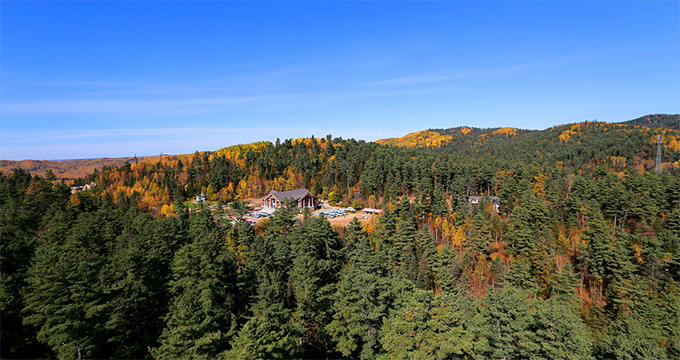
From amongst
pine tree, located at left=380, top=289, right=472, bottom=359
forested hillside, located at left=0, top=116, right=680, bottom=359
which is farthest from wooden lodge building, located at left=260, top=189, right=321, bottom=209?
pine tree, located at left=380, top=289, right=472, bottom=359

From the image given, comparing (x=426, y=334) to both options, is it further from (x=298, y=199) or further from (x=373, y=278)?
(x=298, y=199)

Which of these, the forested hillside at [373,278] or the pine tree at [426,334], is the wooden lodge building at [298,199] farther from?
the pine tree at [426,334]

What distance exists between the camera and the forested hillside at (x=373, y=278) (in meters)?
19.1

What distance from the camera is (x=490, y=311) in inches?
873

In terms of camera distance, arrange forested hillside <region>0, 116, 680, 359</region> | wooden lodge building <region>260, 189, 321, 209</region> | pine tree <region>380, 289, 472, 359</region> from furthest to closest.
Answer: wooden lodge building <region>260, 189, 321, 209</region> → forested hillside <region>0, 116, 680, 359</region> → pine tree <region>380, 289, 472, 359</region>

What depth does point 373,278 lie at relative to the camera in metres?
23.8

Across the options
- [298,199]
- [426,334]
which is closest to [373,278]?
[426,334]

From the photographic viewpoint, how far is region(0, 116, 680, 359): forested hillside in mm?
19062

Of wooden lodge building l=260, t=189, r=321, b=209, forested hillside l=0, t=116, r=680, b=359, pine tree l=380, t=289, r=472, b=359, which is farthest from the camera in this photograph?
wooden lodge building l=260, t=189, r=321, b=209

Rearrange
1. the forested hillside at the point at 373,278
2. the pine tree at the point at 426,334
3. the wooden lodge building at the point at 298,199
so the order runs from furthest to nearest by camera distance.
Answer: the wooden lodge building at the point at 298,199 < the forested hillside at the point at 373,278 < the pine tree at the point at 426,334

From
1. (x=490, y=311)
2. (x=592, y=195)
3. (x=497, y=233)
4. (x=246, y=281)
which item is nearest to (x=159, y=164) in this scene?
(x=246, y=281)

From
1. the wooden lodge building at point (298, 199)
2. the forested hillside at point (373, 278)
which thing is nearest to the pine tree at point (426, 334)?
the forested hillside at point (373, 278)

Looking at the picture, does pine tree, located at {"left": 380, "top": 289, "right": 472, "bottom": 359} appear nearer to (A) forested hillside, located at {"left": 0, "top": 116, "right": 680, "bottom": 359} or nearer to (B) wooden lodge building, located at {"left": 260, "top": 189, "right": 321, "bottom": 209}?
(A) forested hillside, located at {"left": 0, "top": 116, "right": 680, "bottom": 359}

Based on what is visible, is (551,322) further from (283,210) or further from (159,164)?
(159,164)
